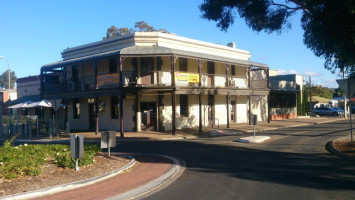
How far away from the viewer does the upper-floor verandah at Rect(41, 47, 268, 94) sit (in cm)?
2111

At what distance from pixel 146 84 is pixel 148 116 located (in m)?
3.24

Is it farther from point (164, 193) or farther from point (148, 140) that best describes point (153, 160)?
point (148, 140)

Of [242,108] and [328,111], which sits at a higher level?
[242,108]

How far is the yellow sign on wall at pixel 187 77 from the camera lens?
2172 cm

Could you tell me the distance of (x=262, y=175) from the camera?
868 centimetres

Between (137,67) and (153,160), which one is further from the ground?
A: (137,67)

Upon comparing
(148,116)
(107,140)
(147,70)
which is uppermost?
(147,70)

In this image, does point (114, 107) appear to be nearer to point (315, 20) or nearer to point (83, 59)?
point (83, 59)

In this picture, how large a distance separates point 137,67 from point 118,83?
73.7 inches

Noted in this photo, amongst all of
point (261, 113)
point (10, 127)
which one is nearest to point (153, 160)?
point (10, 127)

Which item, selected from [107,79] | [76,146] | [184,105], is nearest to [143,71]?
[107,79]

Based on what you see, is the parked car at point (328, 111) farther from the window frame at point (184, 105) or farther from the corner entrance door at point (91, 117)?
the corner entrance door at point (91, 117)

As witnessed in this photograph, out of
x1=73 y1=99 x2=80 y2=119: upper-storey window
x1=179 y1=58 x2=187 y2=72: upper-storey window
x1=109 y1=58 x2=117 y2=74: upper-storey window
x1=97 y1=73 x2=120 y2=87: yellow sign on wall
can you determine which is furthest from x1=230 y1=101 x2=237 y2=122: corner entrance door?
x1=73 y1=99 x2=80 y2=119: upper-storey window

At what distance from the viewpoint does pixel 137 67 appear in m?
22.9
